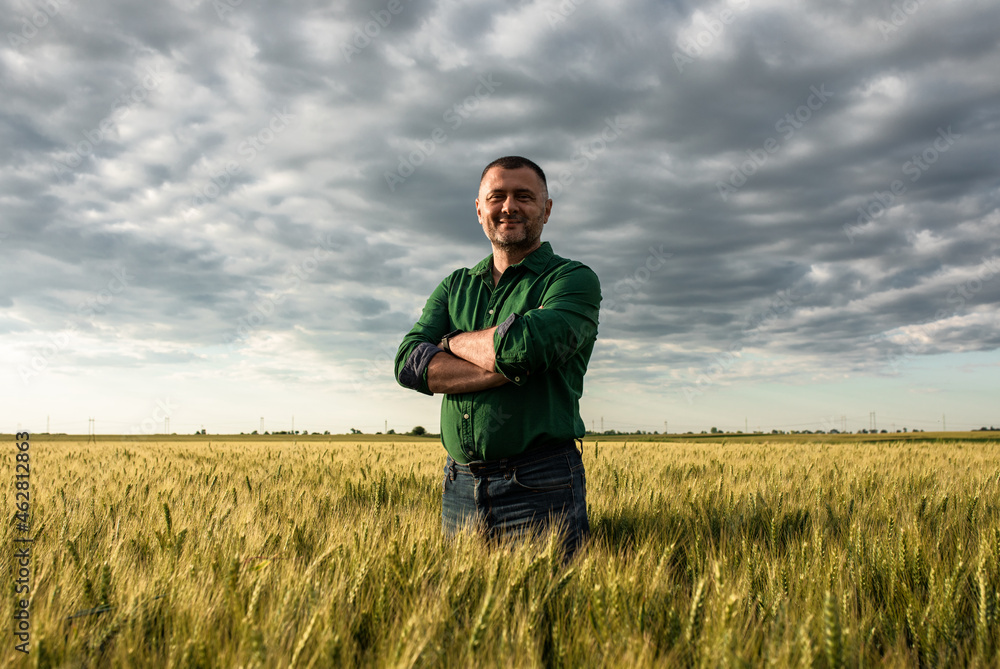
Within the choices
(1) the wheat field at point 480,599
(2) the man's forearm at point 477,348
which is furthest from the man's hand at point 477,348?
(1) the wheat field at point 480,599

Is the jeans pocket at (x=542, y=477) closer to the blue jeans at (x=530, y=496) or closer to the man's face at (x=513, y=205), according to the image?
the blue jeans at (x=530, y=496)

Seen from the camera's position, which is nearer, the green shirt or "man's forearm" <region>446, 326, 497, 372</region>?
the green shirt

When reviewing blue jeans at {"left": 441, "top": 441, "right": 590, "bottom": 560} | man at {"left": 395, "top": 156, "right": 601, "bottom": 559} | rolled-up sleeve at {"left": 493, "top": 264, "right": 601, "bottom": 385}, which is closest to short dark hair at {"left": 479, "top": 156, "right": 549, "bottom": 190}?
man at {"left": 395, "top": 156, "right": 601, "bottom": 559}

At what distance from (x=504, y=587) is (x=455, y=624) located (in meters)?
0.32

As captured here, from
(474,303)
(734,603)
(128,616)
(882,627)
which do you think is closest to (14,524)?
(128,616)

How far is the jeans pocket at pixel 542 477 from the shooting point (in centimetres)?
273

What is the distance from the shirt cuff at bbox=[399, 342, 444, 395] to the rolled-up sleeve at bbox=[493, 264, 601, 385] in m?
0.46

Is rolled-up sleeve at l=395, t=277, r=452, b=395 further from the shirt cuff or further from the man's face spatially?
the man's face

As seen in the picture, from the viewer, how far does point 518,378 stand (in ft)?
8.59

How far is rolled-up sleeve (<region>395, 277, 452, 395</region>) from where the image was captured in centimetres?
293

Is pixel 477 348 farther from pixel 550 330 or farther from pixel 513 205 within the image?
pixel 513 205

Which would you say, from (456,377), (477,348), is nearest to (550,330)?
(477,348)

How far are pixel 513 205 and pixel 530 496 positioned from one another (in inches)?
55.9

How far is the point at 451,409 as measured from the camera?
119 inches
